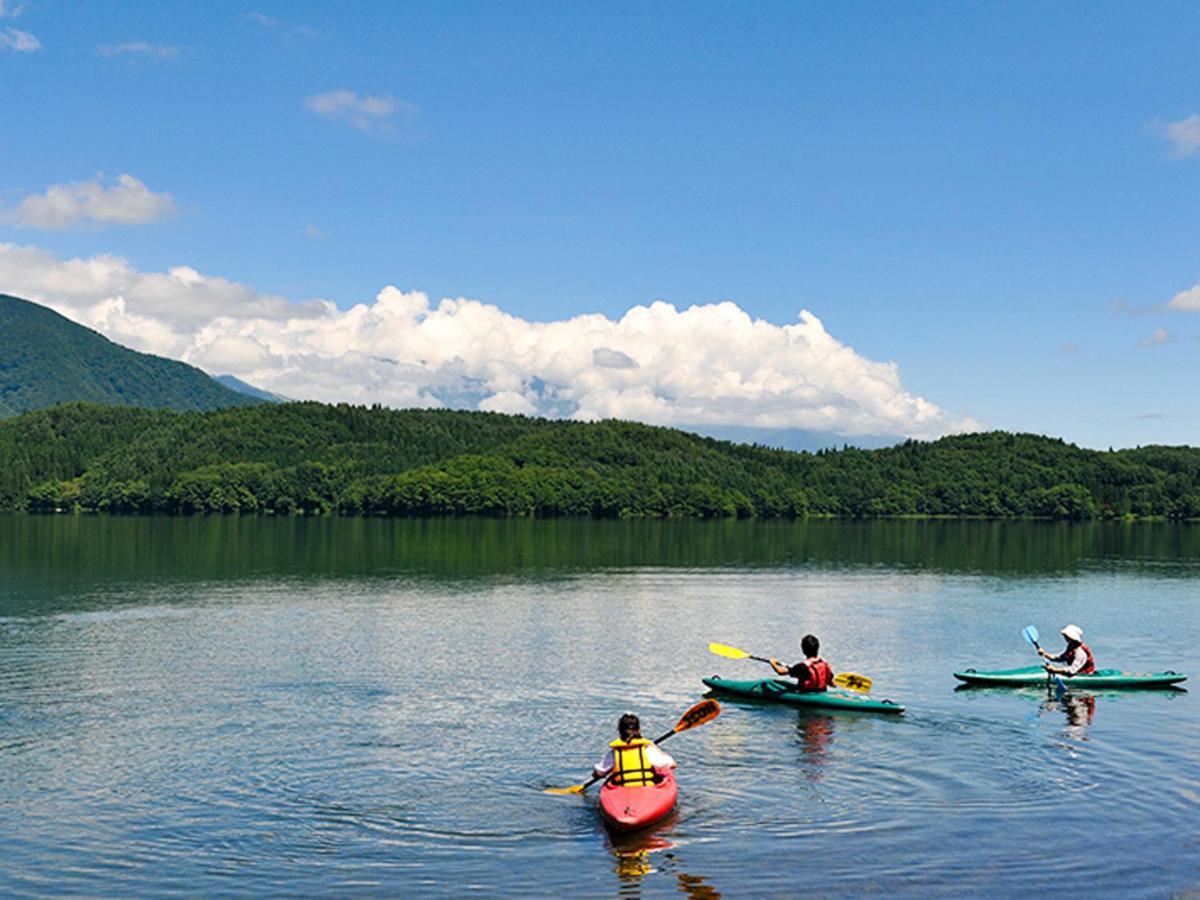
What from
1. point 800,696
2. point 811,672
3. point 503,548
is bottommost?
point 800,696

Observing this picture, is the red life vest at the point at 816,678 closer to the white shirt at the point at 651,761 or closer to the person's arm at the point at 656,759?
the white shirt at the point at 651,761

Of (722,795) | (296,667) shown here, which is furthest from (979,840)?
(296,667)

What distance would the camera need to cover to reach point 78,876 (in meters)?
20.1

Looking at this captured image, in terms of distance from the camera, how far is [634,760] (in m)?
23.5

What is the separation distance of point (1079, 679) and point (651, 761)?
64.9 feet

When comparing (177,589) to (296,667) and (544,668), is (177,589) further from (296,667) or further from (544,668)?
(544,668)

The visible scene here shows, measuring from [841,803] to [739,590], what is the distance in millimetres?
49334

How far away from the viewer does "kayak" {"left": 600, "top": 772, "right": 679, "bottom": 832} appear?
2255 centimetres

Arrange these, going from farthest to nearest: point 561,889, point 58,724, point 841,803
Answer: point 58,724 < point 841,803 < point 561,889

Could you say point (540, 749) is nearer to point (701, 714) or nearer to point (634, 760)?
point (701, 714)

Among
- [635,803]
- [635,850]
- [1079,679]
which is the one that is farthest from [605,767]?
[1079,679]

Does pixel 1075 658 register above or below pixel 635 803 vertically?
above

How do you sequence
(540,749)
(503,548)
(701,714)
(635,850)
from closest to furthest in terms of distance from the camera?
(635,850)
(701,714)
(540,749)
(503,548)

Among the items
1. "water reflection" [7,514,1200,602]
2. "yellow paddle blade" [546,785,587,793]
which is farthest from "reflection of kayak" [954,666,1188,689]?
"water reflection" [7,514,1200,602]
